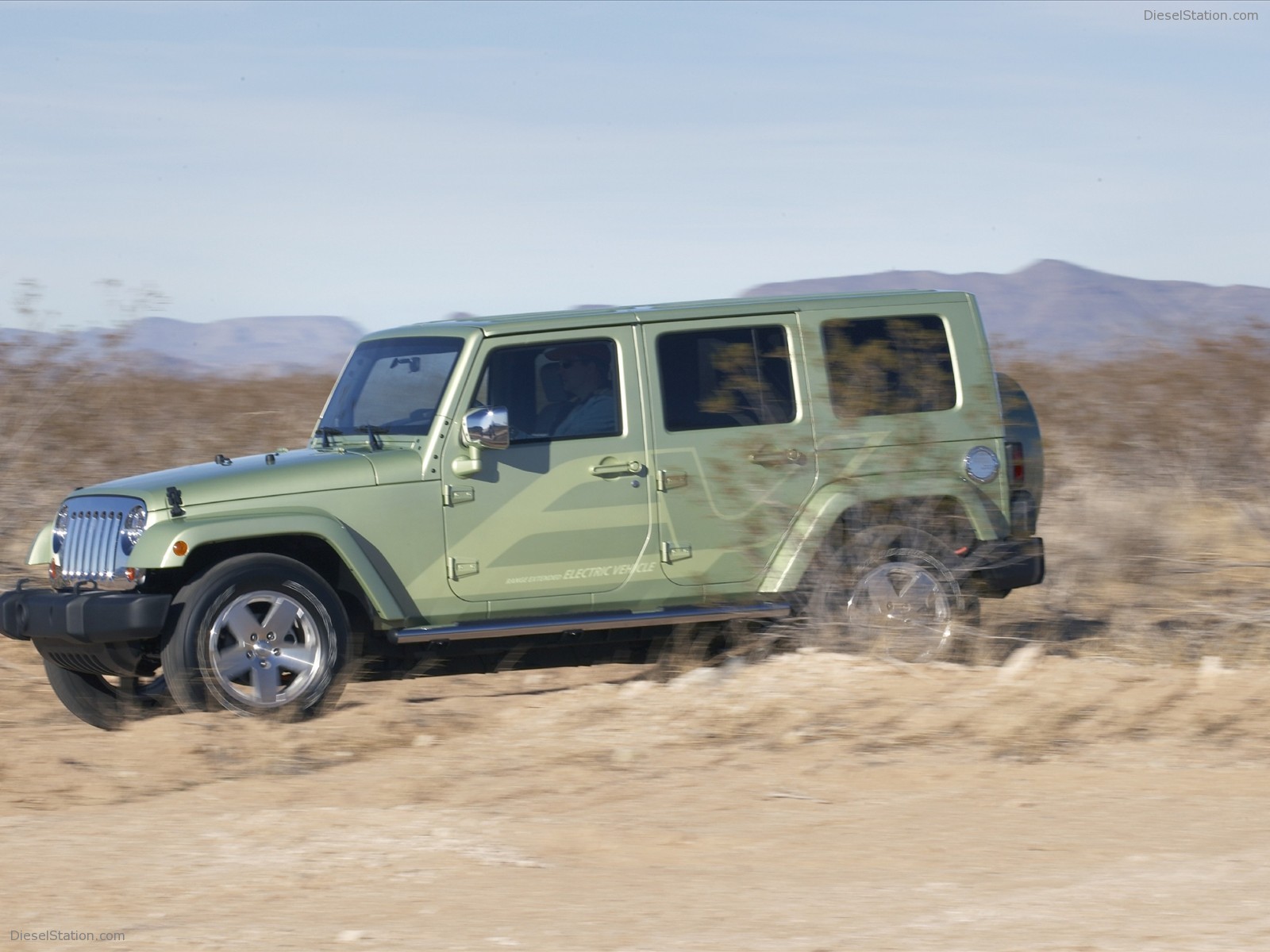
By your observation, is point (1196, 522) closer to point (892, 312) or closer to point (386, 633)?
point (892, 312)

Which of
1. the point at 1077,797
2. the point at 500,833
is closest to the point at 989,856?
the point at 1077,797

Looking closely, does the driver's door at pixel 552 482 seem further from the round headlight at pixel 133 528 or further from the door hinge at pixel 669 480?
the round headlight at pixel 133 528

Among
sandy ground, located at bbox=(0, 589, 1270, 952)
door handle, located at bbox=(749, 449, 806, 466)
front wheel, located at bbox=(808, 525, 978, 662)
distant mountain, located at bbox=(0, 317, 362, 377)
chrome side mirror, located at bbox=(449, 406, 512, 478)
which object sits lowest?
sandy ground, located at bbox=(0, 589, 1270, 952)

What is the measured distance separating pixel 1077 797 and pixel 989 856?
3.13 ft

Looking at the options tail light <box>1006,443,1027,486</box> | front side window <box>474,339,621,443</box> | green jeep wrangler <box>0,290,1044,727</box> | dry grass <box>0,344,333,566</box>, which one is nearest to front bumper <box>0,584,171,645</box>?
green jeep wrangler <box>0,290,1044,727</box>

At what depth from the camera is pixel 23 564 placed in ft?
34.6

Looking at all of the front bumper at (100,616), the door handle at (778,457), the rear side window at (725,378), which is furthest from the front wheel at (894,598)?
the front bumper at (100,616)

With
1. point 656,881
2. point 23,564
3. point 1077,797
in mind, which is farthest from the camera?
point 23,564

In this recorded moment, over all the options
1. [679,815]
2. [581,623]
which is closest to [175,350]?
[581,623]

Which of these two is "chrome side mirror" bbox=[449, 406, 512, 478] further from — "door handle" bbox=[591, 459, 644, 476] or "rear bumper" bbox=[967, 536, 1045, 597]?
"rear bumper" bbox=[967, 536, 1045, 597]

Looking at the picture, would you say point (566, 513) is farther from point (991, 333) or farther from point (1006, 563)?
point (991, 333)

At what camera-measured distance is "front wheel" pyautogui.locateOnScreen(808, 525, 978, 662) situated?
7582 millimetres

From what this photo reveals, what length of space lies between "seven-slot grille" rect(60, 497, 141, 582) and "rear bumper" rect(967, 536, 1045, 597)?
4072 mm

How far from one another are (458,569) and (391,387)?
3.31 ft
